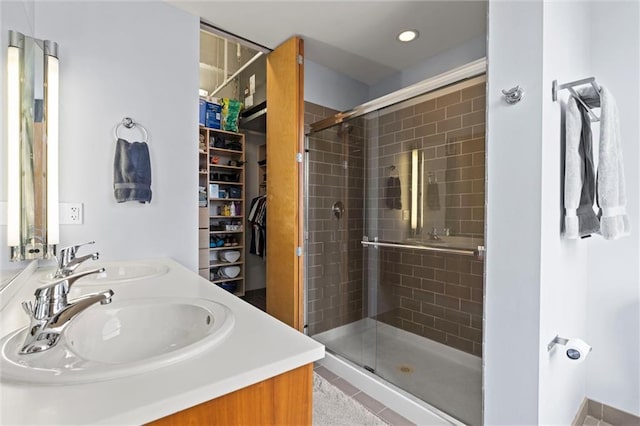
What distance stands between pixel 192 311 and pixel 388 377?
5.23 feet

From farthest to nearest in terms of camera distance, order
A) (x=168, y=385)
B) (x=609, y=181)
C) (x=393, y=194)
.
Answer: (x=393, y=194), (x=609, y=181), (x=168, y=385)

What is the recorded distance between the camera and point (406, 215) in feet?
8.04

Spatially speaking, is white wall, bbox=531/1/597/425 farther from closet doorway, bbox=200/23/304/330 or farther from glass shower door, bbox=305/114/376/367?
closet doorway, bbox=200/23/304/330

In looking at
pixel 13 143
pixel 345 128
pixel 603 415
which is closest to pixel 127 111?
pixel 13 143

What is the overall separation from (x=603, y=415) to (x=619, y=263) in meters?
0.86

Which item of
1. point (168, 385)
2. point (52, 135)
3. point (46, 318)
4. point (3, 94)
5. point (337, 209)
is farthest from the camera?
point (337, 209)

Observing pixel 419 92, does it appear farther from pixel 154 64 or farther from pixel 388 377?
pixel 388 377

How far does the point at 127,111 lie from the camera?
5.95 feet

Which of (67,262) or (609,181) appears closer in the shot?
(67,262)

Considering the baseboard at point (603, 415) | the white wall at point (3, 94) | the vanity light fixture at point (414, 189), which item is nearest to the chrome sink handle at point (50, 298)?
the white wall at point (3, 94)

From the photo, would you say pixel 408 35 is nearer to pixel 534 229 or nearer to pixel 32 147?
pixel 534 229

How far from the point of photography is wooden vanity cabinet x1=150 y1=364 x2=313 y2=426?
0.53m

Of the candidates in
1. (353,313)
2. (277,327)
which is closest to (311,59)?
(353,313)

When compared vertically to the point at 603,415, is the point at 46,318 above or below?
above
